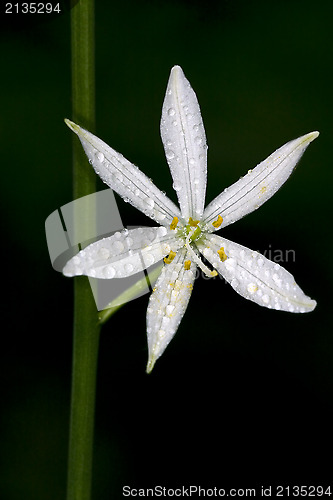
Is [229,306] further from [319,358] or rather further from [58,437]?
[58,437]

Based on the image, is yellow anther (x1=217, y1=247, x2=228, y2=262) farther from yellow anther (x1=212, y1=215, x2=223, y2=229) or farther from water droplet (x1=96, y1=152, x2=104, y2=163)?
water droplet (x1=96, y1=152, x2=104, y2=163)

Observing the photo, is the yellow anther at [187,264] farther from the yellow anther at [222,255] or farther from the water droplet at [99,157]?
the water droplet at [99,157]

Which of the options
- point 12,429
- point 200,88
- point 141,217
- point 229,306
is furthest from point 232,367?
point 200,88

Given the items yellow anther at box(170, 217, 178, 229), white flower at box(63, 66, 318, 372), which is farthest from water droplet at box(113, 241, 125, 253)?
yellow anther at box(170, 217, 178, 229)

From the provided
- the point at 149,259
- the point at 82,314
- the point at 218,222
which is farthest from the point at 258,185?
the point at 82,314

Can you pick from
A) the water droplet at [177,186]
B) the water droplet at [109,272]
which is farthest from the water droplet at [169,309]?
the water droplet at [177,186]

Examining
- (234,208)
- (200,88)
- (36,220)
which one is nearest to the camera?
(234,208)
